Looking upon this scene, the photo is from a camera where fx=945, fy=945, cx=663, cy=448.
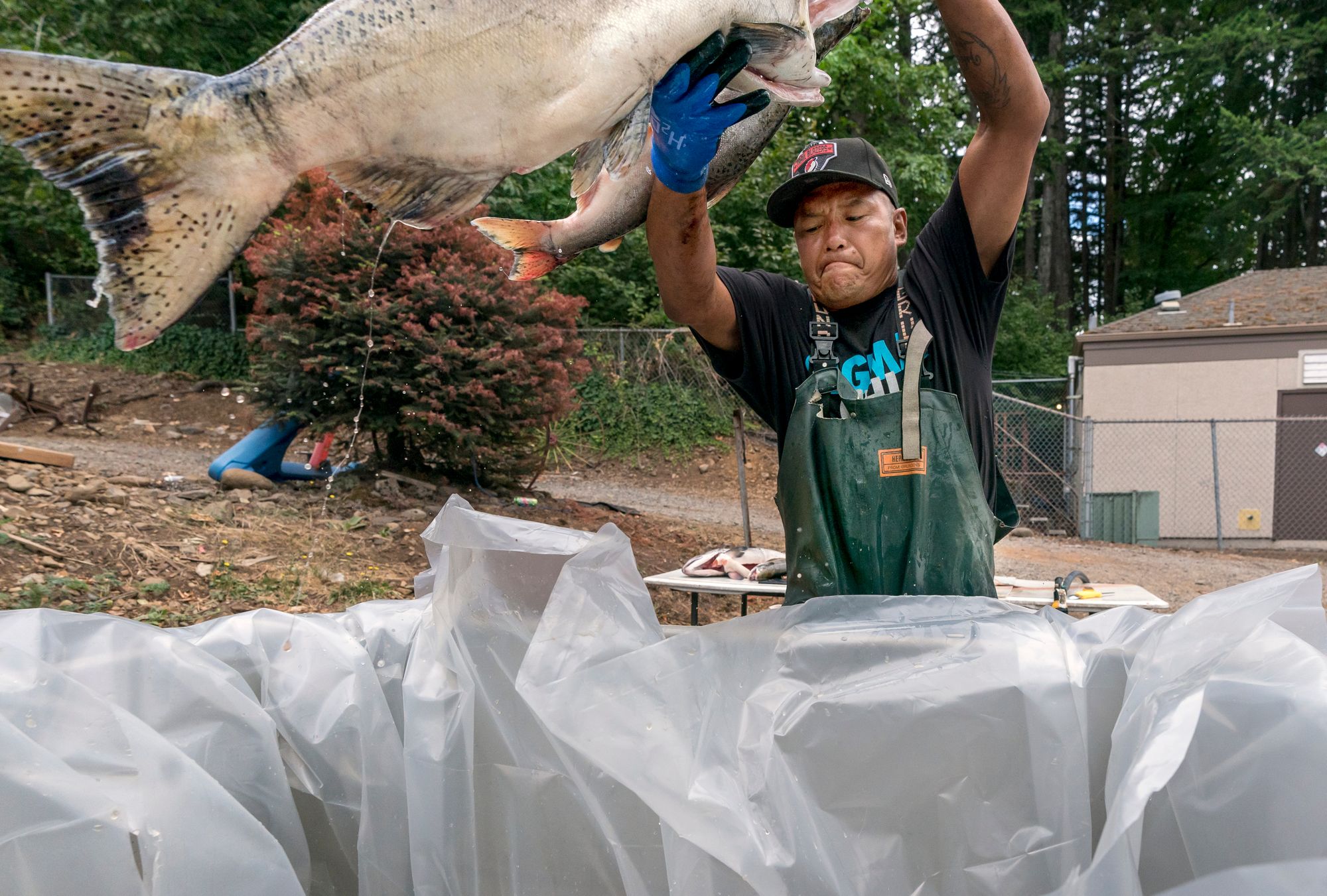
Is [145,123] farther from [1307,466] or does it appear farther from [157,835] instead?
[1307,466]

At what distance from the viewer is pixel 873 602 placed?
1.80 metres

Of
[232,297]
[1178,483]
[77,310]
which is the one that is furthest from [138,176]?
[77,310]

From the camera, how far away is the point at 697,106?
1595 millimetres

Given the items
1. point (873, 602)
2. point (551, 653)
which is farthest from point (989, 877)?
point (551, 653)

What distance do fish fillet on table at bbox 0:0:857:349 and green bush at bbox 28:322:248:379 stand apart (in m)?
15.4

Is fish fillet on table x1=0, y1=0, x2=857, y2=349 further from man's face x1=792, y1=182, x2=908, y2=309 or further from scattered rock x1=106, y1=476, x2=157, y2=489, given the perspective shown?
scattered rock x1=106, y1=476, x2=157, y2=489

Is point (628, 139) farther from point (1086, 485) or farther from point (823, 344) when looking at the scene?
point (1086, 485)

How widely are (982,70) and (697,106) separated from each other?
69 centimetres

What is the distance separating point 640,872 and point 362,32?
1.44 meters

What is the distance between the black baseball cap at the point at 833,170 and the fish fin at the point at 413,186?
32.0 inches

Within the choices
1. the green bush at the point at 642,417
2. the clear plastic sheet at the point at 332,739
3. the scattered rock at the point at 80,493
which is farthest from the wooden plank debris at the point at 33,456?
the green bush at the point at 642,417

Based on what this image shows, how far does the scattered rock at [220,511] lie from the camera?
18.1ft

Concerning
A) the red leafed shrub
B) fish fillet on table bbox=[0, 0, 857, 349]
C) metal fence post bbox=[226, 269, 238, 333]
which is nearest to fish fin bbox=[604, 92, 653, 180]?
fish fillet on table bbox=[0, 0, 857, 349]

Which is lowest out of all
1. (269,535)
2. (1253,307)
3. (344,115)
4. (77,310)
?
(269,535)
